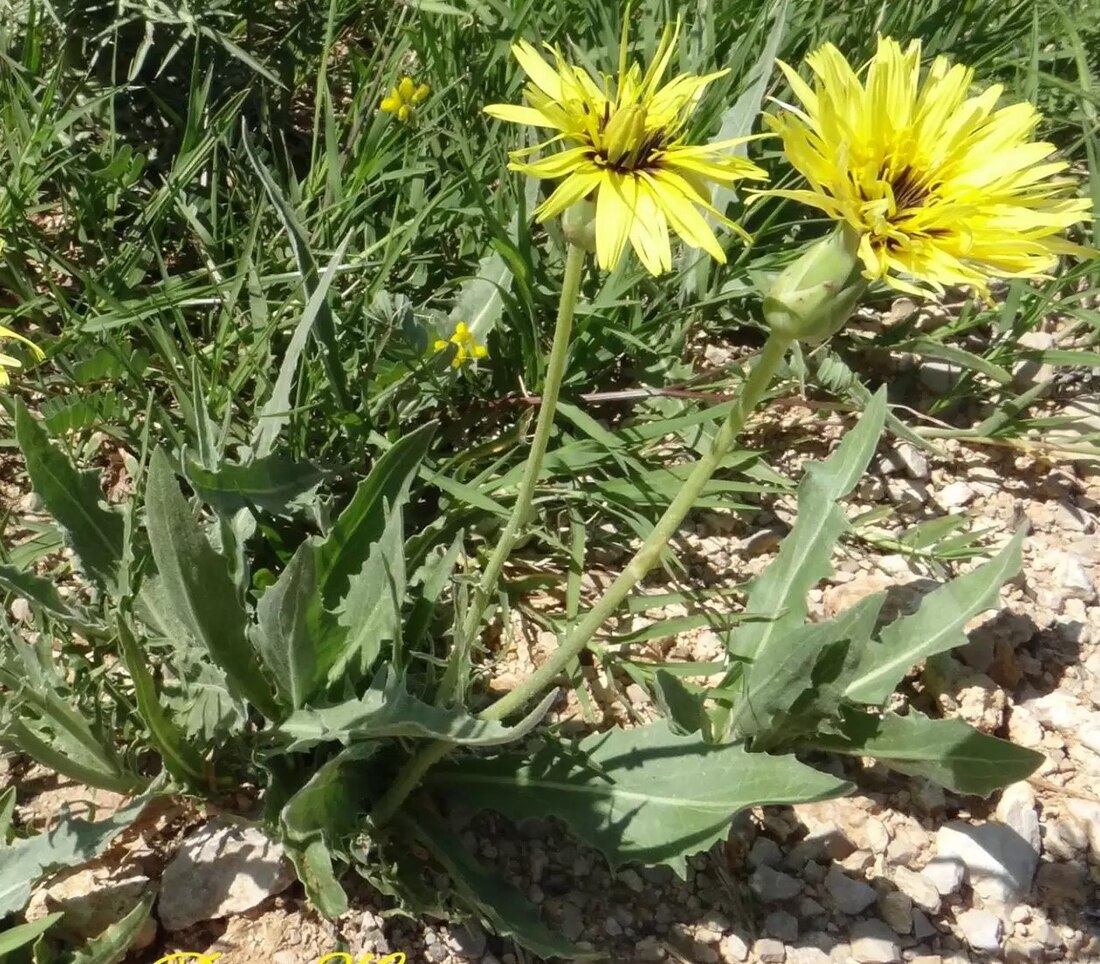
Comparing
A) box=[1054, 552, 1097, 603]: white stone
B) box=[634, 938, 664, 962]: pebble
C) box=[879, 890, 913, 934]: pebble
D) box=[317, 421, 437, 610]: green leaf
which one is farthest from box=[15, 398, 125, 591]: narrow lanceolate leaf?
box=[1054, 552, 1097, 603]: white stone

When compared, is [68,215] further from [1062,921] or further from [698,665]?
[1062,921]

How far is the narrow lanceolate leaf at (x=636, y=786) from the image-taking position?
1775mm

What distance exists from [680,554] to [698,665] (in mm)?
399

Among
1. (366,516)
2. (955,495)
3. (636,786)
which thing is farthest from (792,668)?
(955,495)

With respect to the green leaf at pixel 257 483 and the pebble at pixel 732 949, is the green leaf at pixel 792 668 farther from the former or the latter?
the green leaf at pixel 257 483

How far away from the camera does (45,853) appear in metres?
1.67

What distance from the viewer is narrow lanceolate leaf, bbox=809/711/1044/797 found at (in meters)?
2.01

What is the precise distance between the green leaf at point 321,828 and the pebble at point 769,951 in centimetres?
79

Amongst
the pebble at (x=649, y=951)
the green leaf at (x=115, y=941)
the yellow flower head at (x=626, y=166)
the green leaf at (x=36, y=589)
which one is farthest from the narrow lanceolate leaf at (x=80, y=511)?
the pebble at (x=649, y=951)

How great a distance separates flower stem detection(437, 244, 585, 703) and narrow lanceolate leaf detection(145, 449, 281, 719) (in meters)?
0.36

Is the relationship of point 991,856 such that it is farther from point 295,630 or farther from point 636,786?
point 295,630

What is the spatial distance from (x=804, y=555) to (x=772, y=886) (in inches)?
25.8

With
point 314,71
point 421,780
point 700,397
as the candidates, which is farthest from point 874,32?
point 421,780

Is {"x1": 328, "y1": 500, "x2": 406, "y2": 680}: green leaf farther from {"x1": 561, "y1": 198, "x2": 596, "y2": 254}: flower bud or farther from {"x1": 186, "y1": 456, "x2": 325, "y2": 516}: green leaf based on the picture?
{"x1": 561, "y1": 198, "x2": 596, "y2": 254}: flower bud
